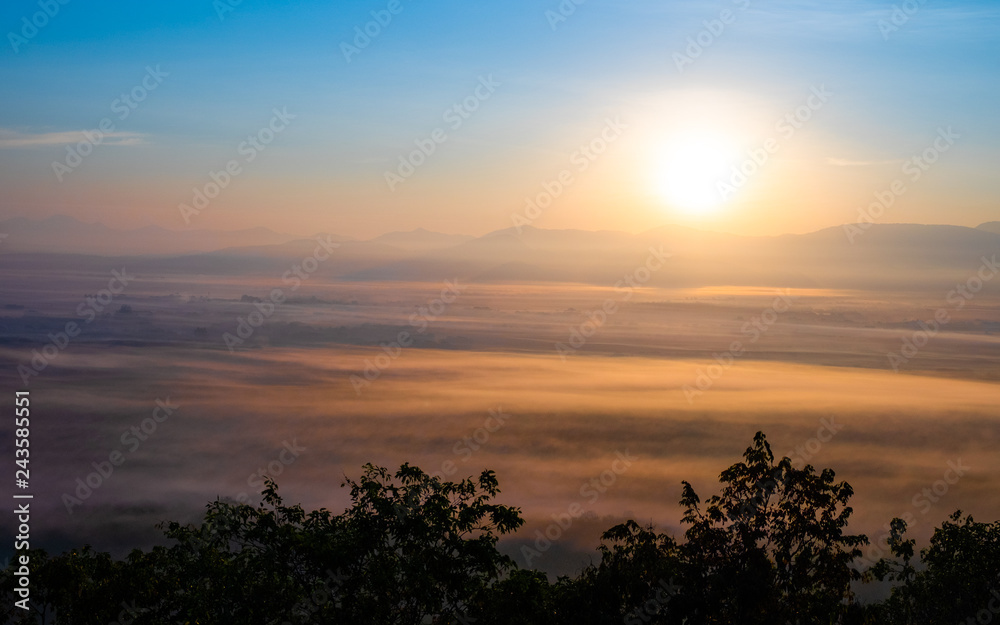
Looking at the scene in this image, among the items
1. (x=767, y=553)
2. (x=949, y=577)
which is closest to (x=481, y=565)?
(x=767, y=553)

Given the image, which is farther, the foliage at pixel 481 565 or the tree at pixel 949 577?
the tree at pixel 949 577

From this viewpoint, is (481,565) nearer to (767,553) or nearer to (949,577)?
(767,553)

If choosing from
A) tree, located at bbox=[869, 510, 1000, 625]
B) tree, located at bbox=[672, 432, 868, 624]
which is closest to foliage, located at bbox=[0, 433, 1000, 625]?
tree, located at bbox=[672, 432, 868, 624]

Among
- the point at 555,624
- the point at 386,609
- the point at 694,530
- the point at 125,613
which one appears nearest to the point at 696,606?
the point at 694,530

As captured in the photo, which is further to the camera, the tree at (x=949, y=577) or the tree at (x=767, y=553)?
the tree at (x=949, y=577)

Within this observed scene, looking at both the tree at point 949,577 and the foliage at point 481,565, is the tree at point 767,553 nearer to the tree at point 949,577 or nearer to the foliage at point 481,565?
the foliage at point 481,565

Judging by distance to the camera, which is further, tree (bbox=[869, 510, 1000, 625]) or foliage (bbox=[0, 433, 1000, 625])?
tree (bbox=[869, 510, 1000, 625])

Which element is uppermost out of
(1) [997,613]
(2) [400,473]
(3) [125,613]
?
(2) [400,473]

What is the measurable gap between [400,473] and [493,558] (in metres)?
3.42

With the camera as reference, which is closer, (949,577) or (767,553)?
(767,553)

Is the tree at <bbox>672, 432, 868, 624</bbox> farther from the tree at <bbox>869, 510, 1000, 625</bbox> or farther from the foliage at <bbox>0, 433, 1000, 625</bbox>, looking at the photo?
the tree at <bbox>869, 510, 1000, 625</bbox>

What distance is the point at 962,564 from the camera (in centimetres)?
2798

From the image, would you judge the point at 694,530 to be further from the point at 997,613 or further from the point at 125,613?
the point at 125,613

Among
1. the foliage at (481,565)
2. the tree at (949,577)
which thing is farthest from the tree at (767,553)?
the tree at (949,577)
